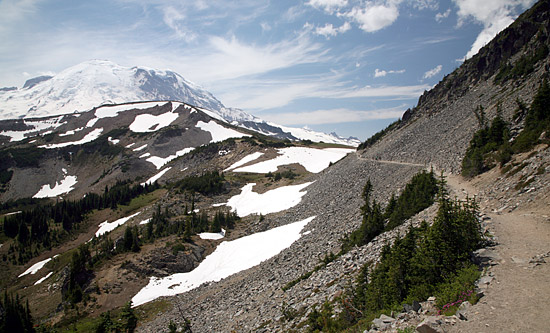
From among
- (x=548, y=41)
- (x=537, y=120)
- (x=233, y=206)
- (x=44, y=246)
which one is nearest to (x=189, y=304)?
(x=537, y=120)

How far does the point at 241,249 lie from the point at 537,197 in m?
37.7

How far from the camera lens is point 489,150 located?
27328mm

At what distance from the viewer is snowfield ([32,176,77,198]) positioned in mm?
150125

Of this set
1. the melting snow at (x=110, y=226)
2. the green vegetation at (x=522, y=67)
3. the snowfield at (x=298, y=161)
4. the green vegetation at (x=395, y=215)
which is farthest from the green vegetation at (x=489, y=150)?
the melting snow at (x=110, y=226)

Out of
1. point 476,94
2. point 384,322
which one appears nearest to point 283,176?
point 476,94

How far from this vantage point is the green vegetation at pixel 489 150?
24.5 metres

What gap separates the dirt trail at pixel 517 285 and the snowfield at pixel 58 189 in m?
181

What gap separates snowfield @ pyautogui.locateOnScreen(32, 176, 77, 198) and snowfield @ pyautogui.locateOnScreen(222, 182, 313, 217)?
121m

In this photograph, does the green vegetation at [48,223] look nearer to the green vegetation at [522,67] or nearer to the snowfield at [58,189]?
the snowfield at [58,189]

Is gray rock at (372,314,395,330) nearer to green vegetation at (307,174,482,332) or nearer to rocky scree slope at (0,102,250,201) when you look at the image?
green vegetation at (307,174,482,332)

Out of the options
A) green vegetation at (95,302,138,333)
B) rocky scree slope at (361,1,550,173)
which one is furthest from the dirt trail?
green vegetation at (95,302,138,333)

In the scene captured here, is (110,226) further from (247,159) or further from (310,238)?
(310,238)

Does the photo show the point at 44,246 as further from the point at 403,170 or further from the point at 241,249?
the point at 403,170

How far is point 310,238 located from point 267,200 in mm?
39539
